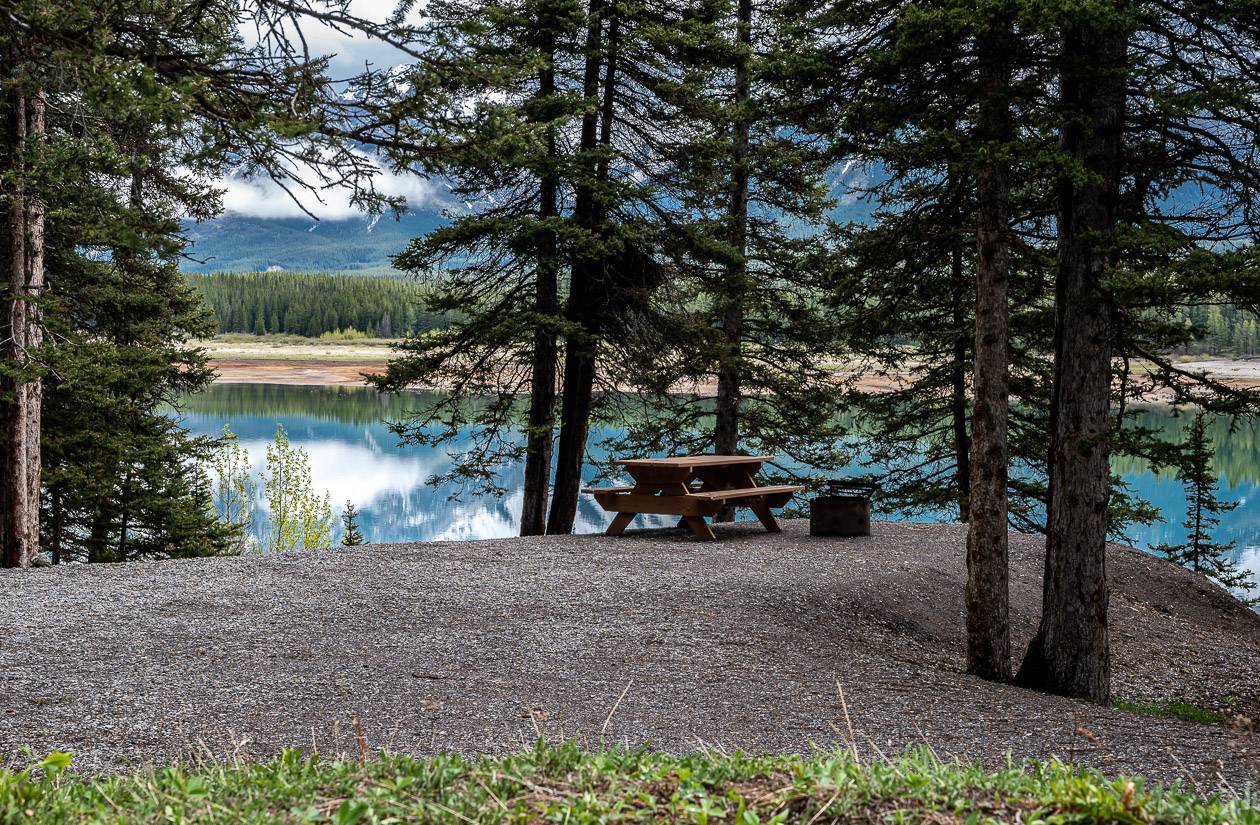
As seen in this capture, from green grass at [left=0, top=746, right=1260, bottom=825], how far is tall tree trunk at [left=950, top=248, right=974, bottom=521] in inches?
483

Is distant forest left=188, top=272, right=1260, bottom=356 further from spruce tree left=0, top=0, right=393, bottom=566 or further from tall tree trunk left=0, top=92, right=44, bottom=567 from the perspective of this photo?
tall tree trunk left=0, top=92, right=44, bottom=567

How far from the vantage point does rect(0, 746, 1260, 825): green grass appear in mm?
2643

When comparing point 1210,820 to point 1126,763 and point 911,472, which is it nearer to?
point 1126,763

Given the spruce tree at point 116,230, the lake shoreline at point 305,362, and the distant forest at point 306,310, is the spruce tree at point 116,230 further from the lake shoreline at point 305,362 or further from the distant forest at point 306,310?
the distant forest at point 306,310

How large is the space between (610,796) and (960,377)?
14.3 m

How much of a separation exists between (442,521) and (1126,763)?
99.5 metres

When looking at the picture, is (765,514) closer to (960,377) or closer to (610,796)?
(960,377)

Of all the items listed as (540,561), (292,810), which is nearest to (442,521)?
(540,561)

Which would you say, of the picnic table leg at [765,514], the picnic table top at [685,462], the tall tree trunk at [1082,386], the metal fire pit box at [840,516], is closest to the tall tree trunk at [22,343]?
the picnic table top at [685,462]

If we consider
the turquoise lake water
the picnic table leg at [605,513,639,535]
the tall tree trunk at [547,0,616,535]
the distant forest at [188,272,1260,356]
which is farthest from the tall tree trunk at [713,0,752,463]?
the distant forest at [188,272,1260,356]

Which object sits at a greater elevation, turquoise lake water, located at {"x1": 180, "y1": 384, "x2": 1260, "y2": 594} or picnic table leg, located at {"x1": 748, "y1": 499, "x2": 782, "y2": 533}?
picnic table leg, located at {"x1": 748, "y1": 499, "x2": 782, "y2": 533}

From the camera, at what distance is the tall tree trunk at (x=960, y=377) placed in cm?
1518

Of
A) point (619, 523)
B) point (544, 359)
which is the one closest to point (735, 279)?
point (544, 359)

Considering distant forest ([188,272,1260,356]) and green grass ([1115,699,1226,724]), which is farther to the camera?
distant forest ([188,272,1260,356])
